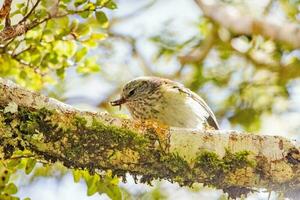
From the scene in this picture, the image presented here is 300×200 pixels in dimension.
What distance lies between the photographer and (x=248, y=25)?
16.6 ft

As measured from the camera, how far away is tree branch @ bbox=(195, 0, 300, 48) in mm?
4789

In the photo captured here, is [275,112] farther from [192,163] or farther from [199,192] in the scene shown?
[192,163]

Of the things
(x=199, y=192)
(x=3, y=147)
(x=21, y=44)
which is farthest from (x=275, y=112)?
(x=3, y=147)

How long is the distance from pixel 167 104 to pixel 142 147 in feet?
4.50

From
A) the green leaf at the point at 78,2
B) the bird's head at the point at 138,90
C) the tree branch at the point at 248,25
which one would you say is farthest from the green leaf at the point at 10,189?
the tree branch at the point at 248,25

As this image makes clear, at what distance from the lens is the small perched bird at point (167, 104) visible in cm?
387

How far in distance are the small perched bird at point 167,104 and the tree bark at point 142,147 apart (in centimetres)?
110

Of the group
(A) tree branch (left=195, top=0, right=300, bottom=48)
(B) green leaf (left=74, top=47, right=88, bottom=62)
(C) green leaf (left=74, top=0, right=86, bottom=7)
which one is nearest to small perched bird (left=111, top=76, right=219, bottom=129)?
(B) green leaf (left=74, top=47, right=88, bottom=62)

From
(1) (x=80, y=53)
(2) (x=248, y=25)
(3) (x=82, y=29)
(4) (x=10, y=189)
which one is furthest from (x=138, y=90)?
(4) (x=10, y=189)

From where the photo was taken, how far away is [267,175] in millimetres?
2703

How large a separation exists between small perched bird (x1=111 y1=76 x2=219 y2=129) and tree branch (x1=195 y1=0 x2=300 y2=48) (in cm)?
98

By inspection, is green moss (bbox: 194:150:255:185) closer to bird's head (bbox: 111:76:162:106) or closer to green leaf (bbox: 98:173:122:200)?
green leaf (bbox: 98:173:122:200)

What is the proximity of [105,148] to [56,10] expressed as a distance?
0.79 metres

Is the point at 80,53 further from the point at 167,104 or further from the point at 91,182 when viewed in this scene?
the point at 91,182
